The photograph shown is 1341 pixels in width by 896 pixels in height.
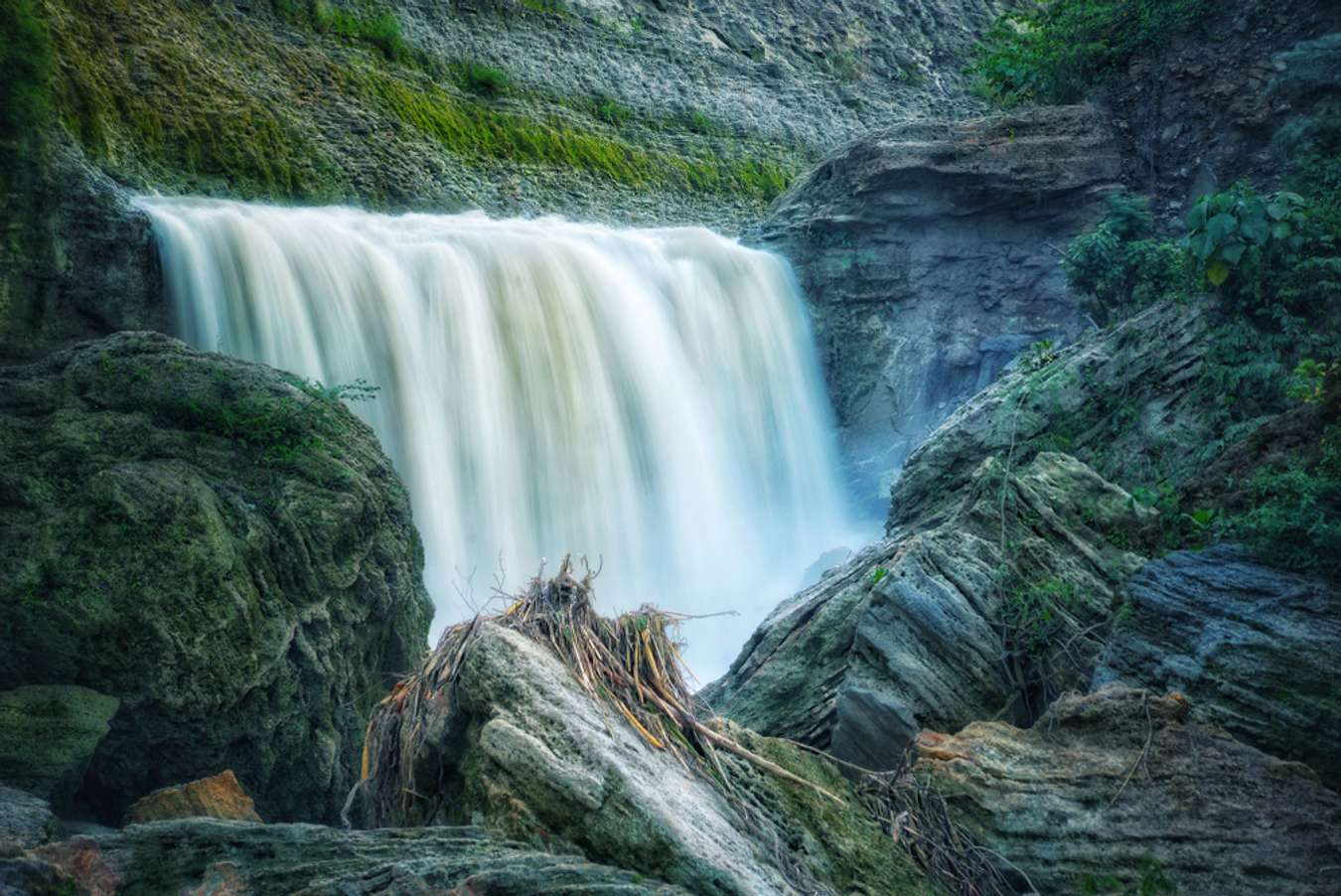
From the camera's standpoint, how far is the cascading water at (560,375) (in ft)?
39.0

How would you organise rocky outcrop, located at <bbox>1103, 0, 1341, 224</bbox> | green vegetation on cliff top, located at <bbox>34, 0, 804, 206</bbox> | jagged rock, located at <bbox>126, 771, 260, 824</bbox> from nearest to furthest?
1. jagged rock, located at <bbox>126, 771, 260, 824</bbox>
2. rocky outcrop, located at <bbox>1103, 0, 1341, 224</bbox>
3. green vegetation on cliff top, located at <bbox>34, 0, 804, 206</bbox>

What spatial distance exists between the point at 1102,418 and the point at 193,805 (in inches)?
316

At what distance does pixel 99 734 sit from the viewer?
5.32 metres

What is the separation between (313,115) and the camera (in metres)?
16.5

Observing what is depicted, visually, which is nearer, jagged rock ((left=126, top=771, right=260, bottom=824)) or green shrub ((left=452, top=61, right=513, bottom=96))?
jagged rock ((left=126, top=771, right=260, bottom=824))

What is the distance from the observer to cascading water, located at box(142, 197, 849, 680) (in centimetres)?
1188

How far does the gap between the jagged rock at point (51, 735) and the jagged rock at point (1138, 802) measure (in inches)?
163

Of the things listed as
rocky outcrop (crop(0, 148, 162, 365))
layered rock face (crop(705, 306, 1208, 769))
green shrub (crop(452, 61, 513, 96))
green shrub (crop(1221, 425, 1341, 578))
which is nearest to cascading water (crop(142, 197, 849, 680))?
rocky outcrop (crop(0, 148, 162, 365))

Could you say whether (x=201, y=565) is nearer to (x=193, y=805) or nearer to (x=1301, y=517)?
(x=193, y=805)

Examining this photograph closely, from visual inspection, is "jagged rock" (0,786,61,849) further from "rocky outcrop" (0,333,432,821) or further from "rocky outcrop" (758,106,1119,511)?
"rocky outcrop" (758,106,1119,511)

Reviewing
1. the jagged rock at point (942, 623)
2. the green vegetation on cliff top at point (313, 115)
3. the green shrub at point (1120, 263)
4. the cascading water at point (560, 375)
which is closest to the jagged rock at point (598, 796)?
the jagged rock at point (942, 623)

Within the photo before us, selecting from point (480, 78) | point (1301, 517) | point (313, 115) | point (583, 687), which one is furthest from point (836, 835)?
point (480, 78)

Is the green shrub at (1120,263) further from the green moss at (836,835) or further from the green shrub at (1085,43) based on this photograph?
the green moss at (836,835)

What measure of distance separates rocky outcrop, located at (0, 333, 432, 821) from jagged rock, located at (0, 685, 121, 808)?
141 mm
